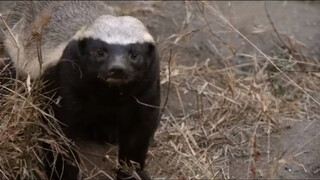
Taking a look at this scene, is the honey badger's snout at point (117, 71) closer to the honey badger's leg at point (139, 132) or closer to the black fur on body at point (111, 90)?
the black fur on body at point (111, 90)

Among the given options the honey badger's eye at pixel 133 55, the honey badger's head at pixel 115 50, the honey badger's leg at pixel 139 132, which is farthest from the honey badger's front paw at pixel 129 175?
the honey badger's eye at pixel 133 55

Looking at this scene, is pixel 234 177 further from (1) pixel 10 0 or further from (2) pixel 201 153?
(1) pixel 10 0

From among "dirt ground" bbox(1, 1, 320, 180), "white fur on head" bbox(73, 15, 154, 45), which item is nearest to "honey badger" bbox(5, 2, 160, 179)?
"white fur on head" bbox(73, 15, 154, 45)

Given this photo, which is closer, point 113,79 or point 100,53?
point 113,79

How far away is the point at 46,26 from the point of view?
4617 millimetres

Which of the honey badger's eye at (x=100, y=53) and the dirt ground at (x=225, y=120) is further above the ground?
the honey badger's eye at (x=100, y=53)

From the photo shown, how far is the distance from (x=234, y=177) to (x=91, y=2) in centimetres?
152

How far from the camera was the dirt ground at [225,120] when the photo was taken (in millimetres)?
4621

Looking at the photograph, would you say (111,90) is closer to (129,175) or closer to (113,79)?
(113,79)

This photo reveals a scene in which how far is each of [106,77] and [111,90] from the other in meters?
0.21

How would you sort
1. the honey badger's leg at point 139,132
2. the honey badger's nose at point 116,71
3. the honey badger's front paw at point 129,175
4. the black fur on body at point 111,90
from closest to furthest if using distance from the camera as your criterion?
1. the honey badger's nose at point 116,71
2. the black fur on body at point 111,90
3. the honey badger's leg at point 139,132
4. the honey badger's front paw at point 129,175

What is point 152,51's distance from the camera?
13.6 ft

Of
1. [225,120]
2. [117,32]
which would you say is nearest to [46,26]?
[117,32]

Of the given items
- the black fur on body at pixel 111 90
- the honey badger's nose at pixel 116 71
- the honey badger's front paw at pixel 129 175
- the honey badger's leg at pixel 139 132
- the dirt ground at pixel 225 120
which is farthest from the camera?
the dirt ground at pixel 225 120
